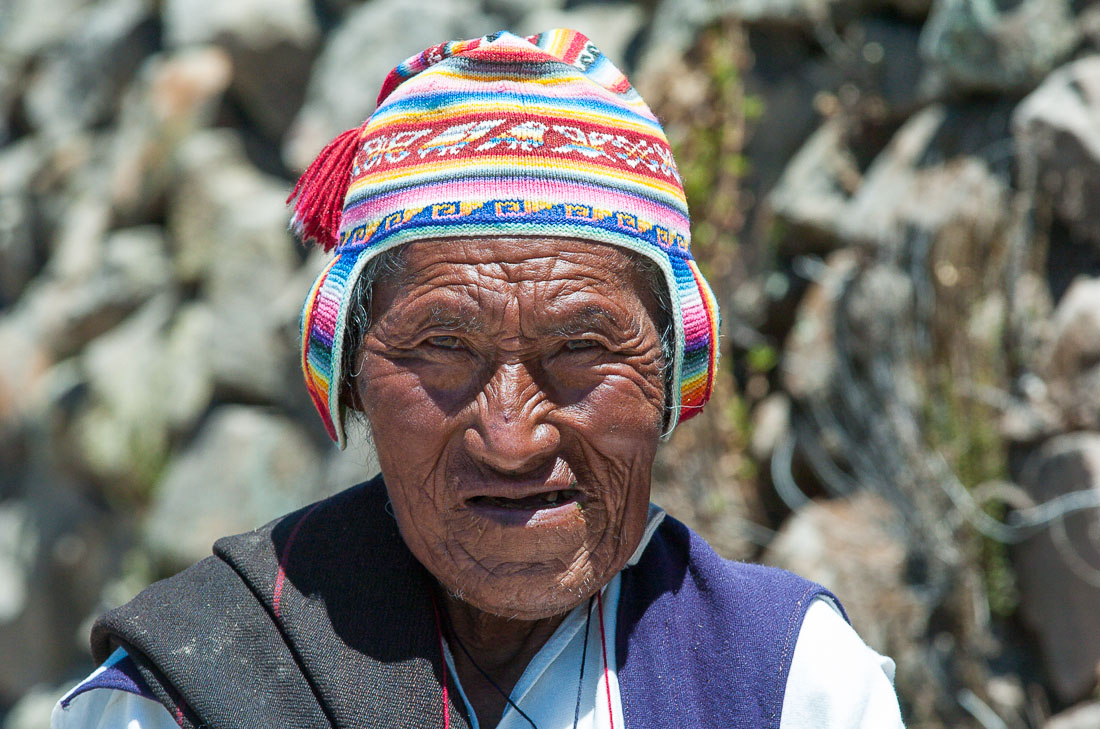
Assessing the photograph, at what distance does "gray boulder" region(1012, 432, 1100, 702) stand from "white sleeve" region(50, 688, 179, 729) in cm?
235

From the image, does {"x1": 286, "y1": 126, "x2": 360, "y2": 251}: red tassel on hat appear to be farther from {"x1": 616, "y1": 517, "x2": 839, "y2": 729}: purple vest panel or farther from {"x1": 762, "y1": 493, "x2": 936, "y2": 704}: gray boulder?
{"x1": 762, "y1": 493, "x2": 936, "y2": 704}: gray boulder

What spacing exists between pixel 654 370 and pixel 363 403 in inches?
16.1

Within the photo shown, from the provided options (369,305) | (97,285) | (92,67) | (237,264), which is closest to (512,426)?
(369,305)

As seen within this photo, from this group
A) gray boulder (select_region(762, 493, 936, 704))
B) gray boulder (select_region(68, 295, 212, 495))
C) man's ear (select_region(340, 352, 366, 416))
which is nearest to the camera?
man's ear (select_region(340, 352, 366, 416))

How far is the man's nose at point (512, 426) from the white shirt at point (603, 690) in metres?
0.30

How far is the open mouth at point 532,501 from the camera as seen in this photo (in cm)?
141

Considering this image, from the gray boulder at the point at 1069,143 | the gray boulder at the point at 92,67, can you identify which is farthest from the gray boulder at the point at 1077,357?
the gray boulder at the point at 92,67

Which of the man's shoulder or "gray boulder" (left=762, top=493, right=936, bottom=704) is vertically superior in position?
the man's shoulder

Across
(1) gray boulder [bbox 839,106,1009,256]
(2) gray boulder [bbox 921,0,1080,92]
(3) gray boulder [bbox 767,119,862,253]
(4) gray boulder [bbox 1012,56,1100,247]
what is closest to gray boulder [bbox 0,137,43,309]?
(3) gray boulder [bbox 767,119,862,253]

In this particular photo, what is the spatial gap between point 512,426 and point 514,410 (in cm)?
2

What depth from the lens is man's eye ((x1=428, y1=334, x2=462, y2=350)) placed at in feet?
4.66

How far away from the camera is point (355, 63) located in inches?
197

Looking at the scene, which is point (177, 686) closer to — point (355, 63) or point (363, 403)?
point (363, 403)

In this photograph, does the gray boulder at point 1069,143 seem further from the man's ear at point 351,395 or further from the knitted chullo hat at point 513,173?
the man's ear at point 351,395
